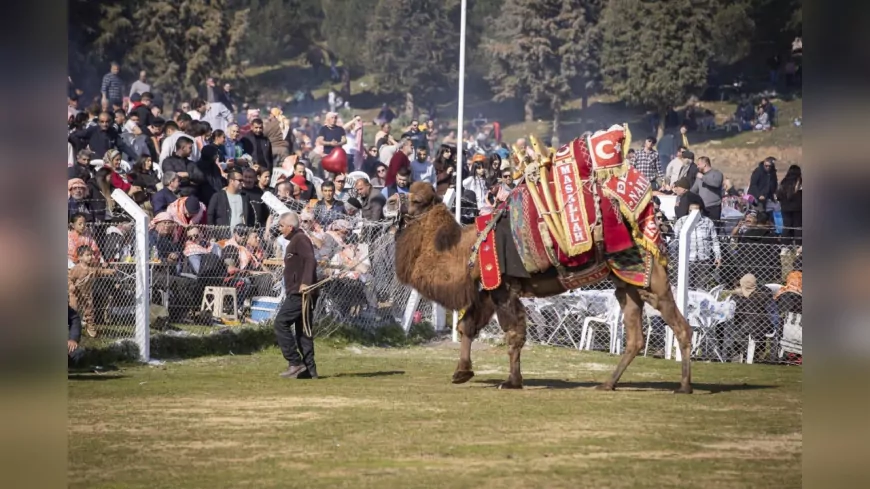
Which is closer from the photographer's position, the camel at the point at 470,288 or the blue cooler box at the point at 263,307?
the camel at the point at 470,288

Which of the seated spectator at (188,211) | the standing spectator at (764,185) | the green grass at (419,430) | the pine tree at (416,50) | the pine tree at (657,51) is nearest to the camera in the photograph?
the green grass at (419,430)

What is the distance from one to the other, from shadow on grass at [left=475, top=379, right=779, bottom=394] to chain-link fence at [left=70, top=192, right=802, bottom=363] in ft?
10.3

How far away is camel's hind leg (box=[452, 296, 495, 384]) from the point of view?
14.9m

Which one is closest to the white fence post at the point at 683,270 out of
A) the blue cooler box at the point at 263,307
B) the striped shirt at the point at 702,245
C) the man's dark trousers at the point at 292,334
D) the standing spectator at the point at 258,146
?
the striped shirt at the point at 702,245

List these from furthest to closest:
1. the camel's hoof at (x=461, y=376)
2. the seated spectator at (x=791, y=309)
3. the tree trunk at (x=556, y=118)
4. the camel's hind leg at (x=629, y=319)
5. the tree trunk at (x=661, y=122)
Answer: the tree trunk at (x=556, y=118) < the tree trunk at (x=661, y=122) < the seated spectator at (x=791, y=309) < the camel's hoof at (x=461, y=376) < the camel's hind leg at (x=629, y=319)

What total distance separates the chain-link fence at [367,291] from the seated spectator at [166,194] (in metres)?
1.26

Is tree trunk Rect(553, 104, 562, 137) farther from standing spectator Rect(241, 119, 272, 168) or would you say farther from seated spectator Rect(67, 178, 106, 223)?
seated spectator Rect(67, 178, 106, 223)

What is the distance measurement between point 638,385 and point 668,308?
1324 mm

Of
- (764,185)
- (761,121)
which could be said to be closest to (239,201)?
(764,185)

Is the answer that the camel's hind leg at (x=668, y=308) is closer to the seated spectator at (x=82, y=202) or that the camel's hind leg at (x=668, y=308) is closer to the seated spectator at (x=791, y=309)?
the seated spectator at (x=791, y=309)

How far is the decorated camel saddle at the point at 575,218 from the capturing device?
14.0 metres
